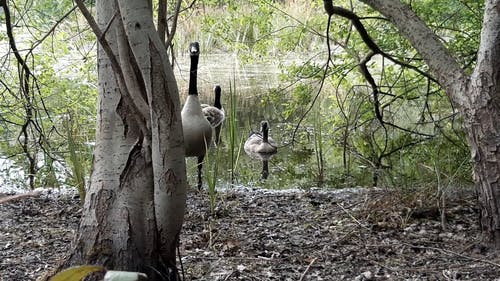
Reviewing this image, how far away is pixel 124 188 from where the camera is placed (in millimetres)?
2857

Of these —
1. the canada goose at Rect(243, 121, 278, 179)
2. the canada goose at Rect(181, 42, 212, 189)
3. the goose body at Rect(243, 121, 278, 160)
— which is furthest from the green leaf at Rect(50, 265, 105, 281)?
the goose body at Rect(243, 121, 278, 160)

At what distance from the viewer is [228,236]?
3.98m

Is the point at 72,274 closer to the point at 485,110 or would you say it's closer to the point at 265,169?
the point at 485,110

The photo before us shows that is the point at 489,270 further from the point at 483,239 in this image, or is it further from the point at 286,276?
the point at 286,276

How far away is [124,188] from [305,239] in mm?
1444

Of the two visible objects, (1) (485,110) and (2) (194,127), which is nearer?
(1) (485,110)

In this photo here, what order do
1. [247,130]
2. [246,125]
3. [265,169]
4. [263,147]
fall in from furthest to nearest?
[246,125] → [247,130] → [263,147] → [265,169]

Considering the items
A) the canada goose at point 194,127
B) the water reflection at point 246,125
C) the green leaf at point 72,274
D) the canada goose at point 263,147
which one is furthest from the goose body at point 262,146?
the green leaf at point 72,274

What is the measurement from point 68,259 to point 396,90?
16.1ft

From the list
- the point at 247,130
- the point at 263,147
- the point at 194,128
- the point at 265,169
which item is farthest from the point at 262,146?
the point at 194,128

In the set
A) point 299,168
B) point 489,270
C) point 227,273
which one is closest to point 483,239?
point 489,270

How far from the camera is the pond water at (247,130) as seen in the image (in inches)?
295

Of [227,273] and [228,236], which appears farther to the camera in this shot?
[228,236]

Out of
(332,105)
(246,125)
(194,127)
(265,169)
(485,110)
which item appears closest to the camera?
(485,110)
